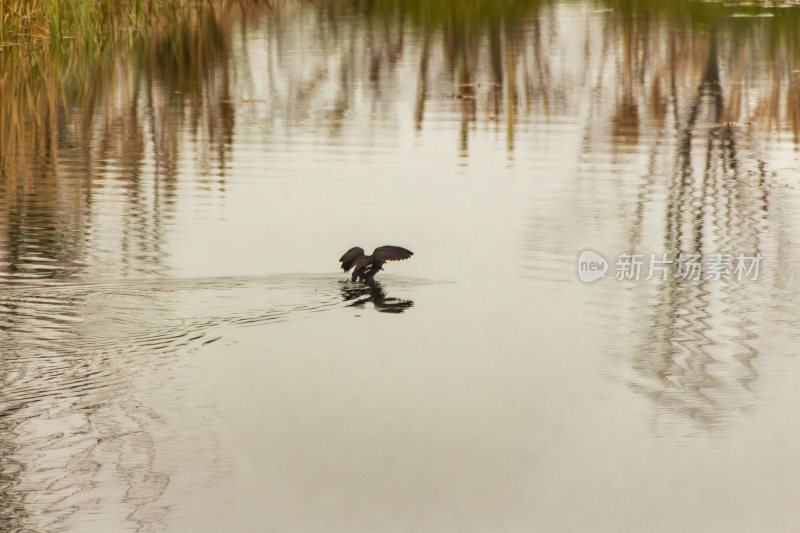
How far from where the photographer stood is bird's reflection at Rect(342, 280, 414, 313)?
6.98 m

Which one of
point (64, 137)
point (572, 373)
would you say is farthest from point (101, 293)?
point (64, 137)

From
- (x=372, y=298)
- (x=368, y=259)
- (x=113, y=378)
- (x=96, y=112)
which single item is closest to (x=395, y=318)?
(x=372, y=298)

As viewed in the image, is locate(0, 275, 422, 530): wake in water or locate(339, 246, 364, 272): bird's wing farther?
locate(339, 246, 364, 272): bird's wing

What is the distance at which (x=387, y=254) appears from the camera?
7227 mm

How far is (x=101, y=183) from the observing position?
10.2 meters

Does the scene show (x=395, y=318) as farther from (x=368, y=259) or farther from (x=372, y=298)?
(x=368, y=259)

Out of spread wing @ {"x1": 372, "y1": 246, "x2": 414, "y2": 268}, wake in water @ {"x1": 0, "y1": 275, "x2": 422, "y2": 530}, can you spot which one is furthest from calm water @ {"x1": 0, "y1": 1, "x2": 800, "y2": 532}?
spread wing @ {"x1": 372, "y1": 246, "x2": 414, "y2": 268}

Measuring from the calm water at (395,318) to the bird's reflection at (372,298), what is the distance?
3cm

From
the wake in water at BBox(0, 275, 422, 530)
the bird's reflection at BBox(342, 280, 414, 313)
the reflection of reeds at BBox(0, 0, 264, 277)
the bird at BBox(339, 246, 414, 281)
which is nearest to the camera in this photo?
the wake in water at BBox(0, 275, 422, 530)

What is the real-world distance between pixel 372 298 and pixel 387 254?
0.81 feet

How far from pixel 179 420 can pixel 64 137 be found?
7.31m

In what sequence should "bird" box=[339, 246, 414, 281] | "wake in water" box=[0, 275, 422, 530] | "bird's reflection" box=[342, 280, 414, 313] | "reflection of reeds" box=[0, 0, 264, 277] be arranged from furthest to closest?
1. "reflection of reeds" box=[0, 0, 264, 277]
2. "bird" box=[339, 246, 414, 281]
3. "bird's reflection" box=[342, 280, 414, 313]
4. "wake in water" box=[0, 275, 422, 530]

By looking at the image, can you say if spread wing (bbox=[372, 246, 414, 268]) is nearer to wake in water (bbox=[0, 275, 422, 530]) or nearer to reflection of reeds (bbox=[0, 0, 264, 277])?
wake in water (bbox=[0, 275, 422, 530])

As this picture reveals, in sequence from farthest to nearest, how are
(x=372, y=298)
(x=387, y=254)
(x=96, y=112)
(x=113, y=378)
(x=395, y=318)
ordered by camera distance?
(x=96, y=112) < (x=387, y=254) < (x=372, y=298) < (x=395, y=318) < (x=113, y=378)
